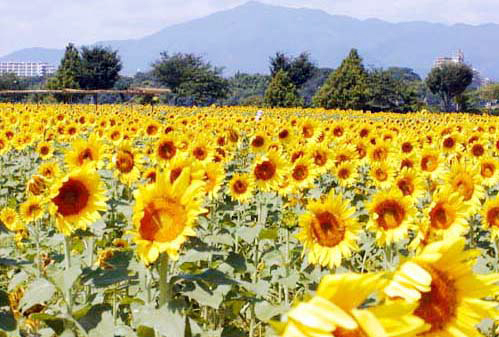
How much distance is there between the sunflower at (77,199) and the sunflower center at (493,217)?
2.30m

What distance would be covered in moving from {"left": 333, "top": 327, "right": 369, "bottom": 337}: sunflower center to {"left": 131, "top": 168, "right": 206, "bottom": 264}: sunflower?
1169mm

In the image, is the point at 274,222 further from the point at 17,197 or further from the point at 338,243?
the point at 17,197

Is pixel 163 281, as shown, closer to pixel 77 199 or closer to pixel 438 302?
pixel 77 199

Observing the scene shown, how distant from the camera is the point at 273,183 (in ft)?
15.9

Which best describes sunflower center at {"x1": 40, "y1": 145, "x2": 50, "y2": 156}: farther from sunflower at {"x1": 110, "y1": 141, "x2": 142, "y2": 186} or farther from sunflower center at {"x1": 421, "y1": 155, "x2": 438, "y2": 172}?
sunflower center at {"x1": 421, "y1": 155, "x2": 438, "y2": 172}

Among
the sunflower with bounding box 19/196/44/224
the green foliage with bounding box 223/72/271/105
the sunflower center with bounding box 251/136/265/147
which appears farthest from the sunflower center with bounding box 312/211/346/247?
the green foliage with bounding box 223/72/271/105

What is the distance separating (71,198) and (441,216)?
66.1 inches

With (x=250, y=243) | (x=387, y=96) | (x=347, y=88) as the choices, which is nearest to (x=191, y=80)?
(x=387, y=96)

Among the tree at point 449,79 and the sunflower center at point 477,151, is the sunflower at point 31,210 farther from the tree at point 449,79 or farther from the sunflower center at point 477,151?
the tree at point 449,79

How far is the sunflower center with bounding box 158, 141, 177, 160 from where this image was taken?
184 inches

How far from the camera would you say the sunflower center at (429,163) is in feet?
17.9

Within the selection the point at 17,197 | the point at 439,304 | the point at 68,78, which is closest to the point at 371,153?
the point at 17,197

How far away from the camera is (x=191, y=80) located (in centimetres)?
5384

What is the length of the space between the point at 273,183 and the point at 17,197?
3613 millimetres
